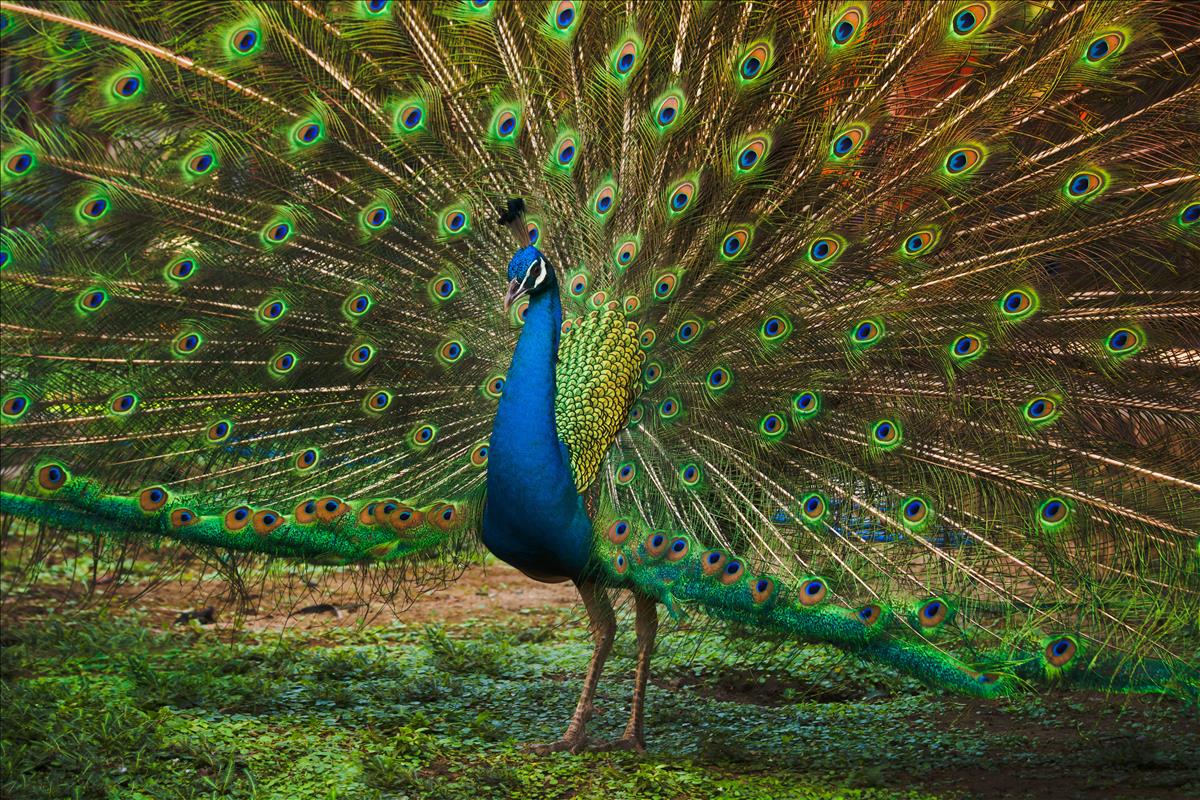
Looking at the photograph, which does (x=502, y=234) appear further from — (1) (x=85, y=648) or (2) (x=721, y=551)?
(1) (x=85, y=648)

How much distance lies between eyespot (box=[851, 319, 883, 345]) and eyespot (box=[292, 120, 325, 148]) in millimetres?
2062

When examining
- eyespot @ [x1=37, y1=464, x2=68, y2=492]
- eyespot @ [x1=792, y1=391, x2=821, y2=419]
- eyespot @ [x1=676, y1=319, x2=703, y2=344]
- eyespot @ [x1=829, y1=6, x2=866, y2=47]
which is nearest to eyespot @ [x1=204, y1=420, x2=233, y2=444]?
eyespot @ [x1=37, y1=464, x2=68, y2=492]

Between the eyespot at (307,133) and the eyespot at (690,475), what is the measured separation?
1826 mm

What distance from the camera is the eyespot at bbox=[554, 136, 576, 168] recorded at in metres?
4.32

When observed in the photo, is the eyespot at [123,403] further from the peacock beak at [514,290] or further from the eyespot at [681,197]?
the eyespot at [681,197]

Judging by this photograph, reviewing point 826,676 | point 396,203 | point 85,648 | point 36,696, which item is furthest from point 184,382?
point 826,676

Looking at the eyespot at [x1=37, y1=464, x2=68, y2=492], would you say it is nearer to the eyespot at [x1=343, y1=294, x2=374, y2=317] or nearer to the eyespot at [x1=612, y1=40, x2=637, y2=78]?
the eyespot at [x1=343, y1=294, x2=374, y2=317]

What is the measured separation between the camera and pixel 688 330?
4.12 meters

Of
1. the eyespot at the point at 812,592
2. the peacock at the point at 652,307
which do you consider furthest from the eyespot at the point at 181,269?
the eyespot at the point at 812,592

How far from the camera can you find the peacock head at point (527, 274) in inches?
148

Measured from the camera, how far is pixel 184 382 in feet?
14.4

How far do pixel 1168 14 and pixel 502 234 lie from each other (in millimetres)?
2276

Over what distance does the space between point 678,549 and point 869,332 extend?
0.93 meters

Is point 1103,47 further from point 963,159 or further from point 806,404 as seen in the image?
point 806,404
